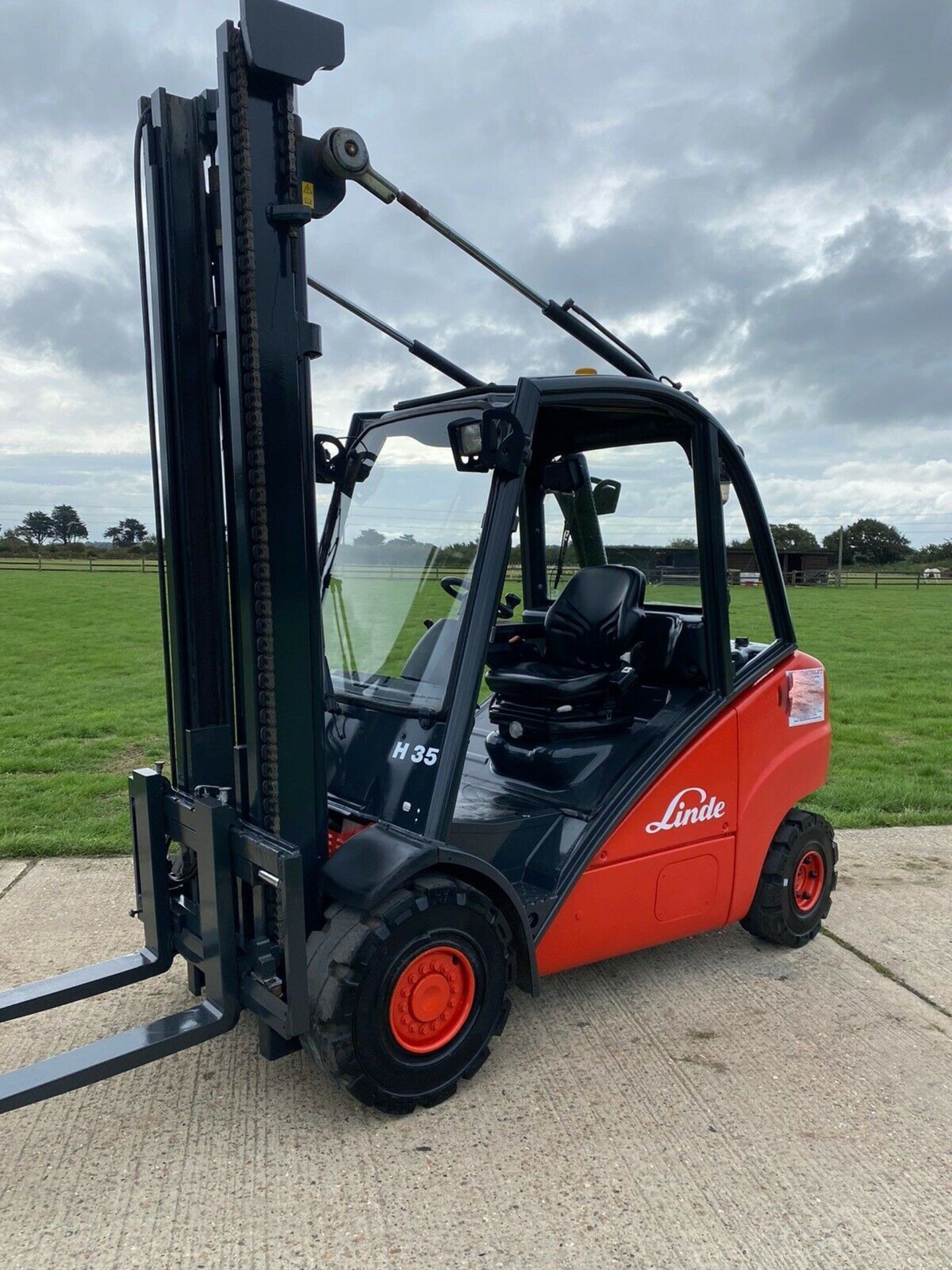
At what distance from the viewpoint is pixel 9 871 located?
→ 17.2 feet

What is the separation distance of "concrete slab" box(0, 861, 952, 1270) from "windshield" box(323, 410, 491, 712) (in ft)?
4.34

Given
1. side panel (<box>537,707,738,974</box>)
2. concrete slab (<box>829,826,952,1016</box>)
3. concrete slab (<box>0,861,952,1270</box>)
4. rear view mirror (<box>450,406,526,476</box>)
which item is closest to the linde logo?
side panel (<box>537,707,738,974</box>)

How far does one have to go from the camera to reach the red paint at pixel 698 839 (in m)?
3.49

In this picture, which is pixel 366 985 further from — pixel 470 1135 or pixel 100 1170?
pixel 100 1170

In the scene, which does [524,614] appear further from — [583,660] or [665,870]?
[665,870]

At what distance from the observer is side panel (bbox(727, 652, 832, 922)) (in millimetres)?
3982

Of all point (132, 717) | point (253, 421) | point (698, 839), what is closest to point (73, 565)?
→ point (132, 717)

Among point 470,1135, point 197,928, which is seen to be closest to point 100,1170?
point 197,928

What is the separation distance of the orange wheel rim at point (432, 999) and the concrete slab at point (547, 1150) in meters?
0.24

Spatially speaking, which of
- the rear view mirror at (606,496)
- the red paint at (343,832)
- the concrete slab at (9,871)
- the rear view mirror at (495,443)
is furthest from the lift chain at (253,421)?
the concrete slab at (9,871)

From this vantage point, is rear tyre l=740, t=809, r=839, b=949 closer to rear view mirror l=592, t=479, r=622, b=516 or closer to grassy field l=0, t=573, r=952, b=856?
grassy field l=0, t=573, r=952, b=856

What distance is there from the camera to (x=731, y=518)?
13.3ft

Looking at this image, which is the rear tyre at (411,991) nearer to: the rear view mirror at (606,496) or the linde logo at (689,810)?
the linde logo at (689,810)

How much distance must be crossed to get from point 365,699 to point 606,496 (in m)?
1.52
